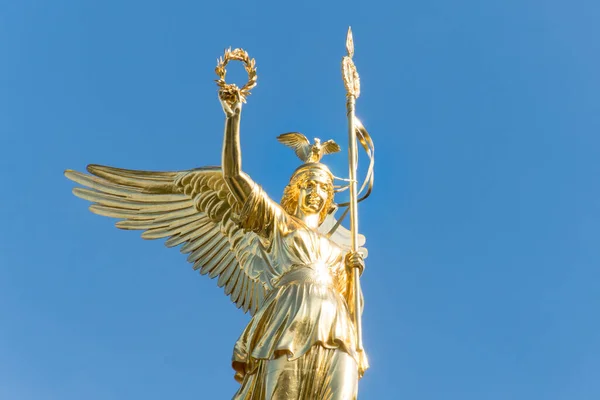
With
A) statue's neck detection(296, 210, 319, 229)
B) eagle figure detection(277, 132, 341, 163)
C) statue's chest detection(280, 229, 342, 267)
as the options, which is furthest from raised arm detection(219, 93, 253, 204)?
eagle figure detection(277, 132, 341, 163)

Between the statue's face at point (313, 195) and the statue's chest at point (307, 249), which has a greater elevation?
the statue's face at point (313, 195)

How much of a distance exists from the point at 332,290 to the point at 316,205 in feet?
4.63

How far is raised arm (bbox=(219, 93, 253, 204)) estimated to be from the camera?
14.7m

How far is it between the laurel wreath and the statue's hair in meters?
1.64

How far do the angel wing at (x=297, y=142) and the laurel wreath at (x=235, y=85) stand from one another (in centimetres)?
217

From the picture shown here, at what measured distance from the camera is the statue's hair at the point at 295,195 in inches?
635

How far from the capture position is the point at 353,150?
645 inches

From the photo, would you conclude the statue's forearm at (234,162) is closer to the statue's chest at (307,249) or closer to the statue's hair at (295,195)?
the statue's chest at (307,249)

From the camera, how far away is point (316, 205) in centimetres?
1598

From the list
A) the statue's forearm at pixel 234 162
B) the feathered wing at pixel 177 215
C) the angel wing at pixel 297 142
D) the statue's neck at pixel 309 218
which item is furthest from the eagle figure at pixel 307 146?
the statue's forearm at pixel 234 162

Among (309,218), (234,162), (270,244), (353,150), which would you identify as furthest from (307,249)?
(353,150)

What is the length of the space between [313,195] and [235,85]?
189cm

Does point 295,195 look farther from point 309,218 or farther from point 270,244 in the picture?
point 270,244

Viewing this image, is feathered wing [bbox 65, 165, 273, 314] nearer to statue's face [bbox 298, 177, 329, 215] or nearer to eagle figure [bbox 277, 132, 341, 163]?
statue's face [bbox 298, 177, 329, 215]
